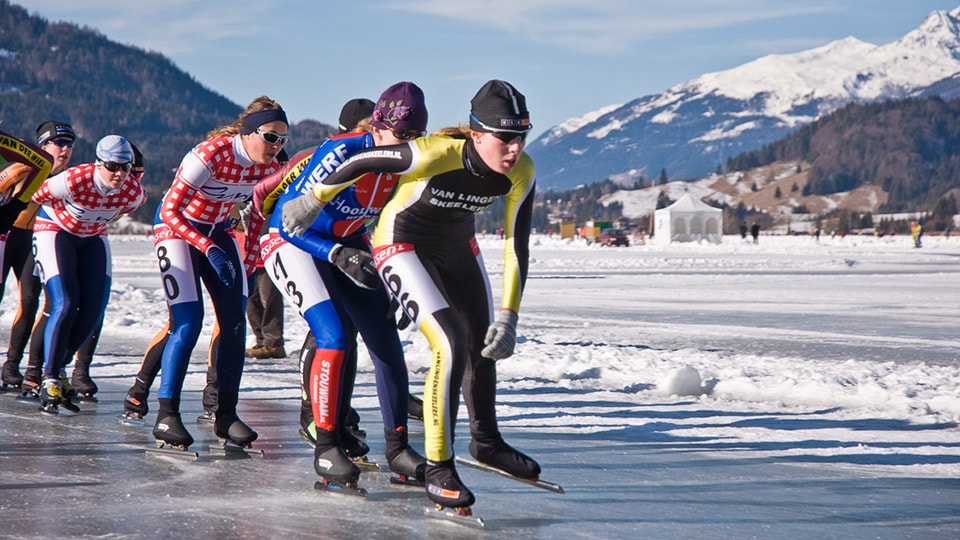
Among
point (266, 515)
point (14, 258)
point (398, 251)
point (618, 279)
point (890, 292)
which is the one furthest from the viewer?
point (618, 279)

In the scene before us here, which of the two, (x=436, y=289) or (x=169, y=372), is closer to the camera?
(x=436, y=289)

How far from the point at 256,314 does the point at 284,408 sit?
3249mm

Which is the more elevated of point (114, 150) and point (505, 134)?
point (114, 150)

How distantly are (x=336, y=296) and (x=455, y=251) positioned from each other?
650 mm

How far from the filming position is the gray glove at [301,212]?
4293mm

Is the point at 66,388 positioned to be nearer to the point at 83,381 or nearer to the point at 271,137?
the point at 83,381

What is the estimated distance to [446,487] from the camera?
3.71 metres

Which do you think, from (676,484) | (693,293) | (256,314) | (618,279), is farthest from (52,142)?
(618,279)

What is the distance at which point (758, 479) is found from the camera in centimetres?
451

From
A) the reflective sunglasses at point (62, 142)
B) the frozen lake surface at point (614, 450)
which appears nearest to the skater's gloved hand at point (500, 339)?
the frozen lake surface at point (614, 450)

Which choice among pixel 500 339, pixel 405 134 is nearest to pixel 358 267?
pixel 405 134

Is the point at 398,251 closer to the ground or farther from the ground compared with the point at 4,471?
farther from the ground

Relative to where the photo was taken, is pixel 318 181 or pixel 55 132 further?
pixel 55 132

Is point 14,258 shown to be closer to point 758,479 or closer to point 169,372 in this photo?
point 169,372
